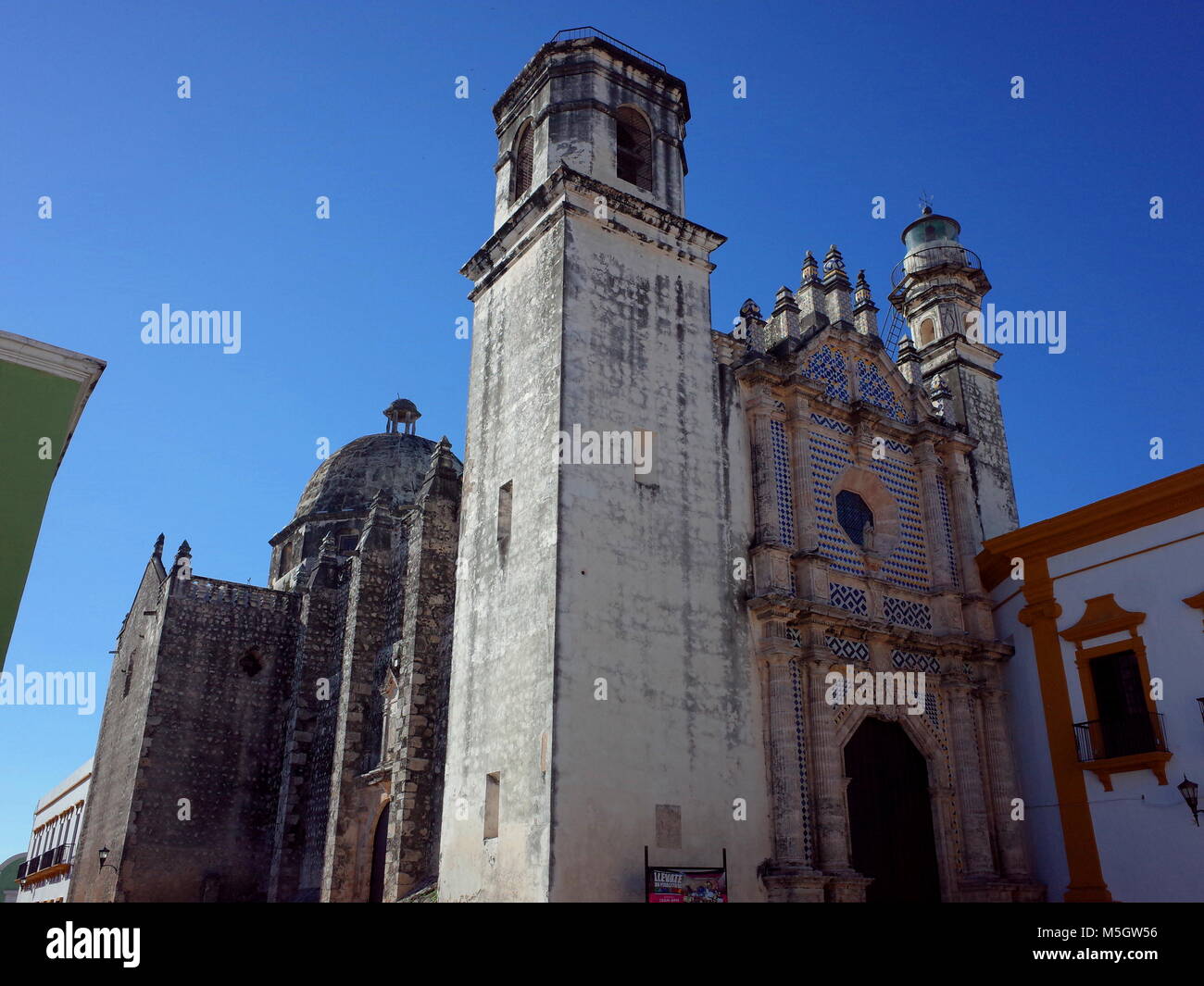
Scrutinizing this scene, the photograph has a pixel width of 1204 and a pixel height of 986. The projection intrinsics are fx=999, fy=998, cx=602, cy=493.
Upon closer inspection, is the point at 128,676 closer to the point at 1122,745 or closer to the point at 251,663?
the point at 251,663

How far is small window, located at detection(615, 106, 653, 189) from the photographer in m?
15.4

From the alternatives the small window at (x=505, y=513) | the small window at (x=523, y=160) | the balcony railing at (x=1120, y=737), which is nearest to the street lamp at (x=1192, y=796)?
the balcony railing at (x=1120, y=737)

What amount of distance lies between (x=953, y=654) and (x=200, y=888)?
1436cm

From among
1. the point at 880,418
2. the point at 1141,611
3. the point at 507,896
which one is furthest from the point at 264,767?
the point at 1141,611

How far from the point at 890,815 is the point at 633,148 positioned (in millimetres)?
10671

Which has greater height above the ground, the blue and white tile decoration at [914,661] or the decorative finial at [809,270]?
the decorative finial at [809,270]

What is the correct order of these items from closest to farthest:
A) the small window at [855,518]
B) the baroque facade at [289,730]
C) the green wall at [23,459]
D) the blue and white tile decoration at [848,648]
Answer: the green wall at [23,459] → the blue and white tile decoration at [848,648] → the small window at [855,518] → the baroque facade at [289,730]

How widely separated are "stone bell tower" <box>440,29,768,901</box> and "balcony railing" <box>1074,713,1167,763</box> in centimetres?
487

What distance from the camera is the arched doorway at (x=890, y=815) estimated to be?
44.1 ft

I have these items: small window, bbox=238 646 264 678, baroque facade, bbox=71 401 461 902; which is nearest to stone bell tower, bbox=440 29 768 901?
baroque facade, bbox=71 401 461 902

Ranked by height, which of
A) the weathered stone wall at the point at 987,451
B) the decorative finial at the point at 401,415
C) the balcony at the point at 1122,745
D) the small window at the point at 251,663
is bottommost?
the balcony at the point at 1122,745

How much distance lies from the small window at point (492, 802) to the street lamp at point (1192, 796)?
8475 mm

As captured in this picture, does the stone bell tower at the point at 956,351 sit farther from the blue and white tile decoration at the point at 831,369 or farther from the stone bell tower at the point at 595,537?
the stone bell tower at the point at 595,537

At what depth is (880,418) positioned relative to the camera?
53.3ft
